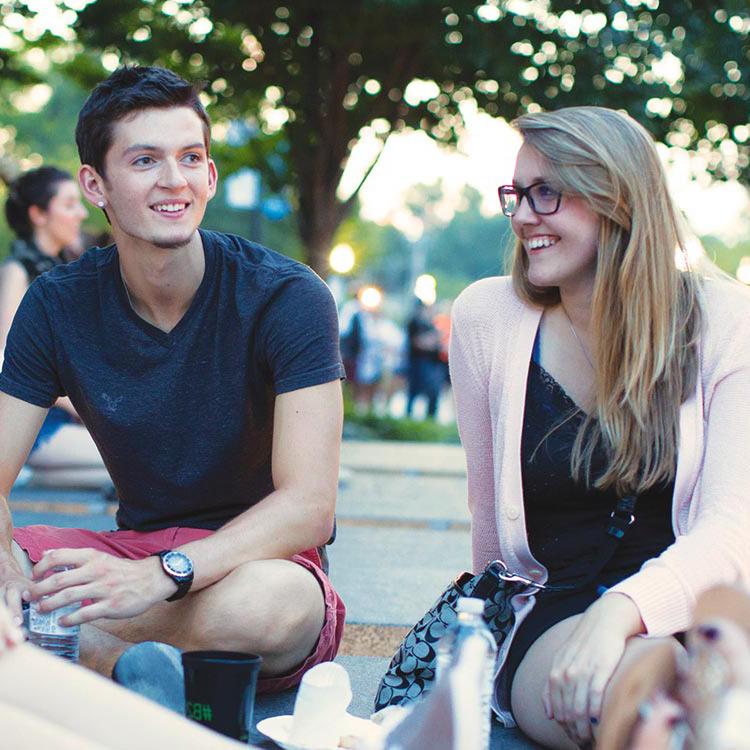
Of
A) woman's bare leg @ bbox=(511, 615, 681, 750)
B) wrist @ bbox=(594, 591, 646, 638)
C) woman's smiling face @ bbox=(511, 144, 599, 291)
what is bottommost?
woman's bare leg @ bbox=(511, 615, 681, 750)

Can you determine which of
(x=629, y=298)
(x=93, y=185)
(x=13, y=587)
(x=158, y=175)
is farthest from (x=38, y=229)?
(x=629, y=298)

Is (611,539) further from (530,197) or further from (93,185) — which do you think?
(93,185)

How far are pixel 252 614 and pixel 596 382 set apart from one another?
3.81 feet

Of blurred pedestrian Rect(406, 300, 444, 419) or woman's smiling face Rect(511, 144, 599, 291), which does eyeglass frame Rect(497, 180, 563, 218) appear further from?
blurred pedestrian Rect(406, 300, 444, 419)

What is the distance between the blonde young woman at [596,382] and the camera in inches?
129

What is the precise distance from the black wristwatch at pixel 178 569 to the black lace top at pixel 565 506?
99 centimetres

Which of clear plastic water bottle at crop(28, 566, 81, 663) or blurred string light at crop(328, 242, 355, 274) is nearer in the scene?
clear plastic water bottle at crop(28, 566, 81, 663)

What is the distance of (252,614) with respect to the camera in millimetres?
3350

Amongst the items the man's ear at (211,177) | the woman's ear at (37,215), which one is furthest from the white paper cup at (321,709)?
the woman's ear at (37,215)

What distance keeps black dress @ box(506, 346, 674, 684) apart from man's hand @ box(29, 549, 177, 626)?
1.06m

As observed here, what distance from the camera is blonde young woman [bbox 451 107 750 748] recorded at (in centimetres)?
329

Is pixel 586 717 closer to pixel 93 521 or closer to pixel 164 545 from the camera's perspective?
pixel 164 545

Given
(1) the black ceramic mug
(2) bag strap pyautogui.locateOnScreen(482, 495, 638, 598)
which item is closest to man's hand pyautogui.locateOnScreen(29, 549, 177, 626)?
(1) the black ceramic mug

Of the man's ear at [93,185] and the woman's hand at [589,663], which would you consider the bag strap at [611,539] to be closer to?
the woman's hand at [589,663]
